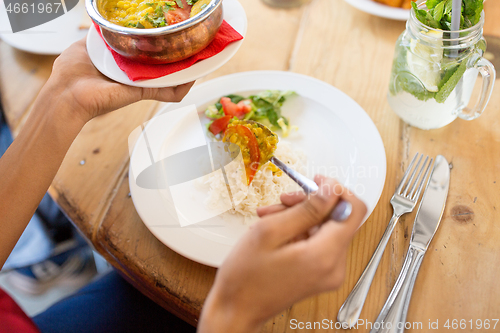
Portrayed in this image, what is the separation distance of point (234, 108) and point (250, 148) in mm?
233

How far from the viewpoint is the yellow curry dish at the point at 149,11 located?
109cm

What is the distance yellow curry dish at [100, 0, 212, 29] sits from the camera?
42.8 inches

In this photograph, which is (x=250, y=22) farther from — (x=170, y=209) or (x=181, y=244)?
(x=181, y=244)

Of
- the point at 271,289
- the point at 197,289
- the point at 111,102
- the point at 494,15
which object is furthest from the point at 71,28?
the point at 494,15

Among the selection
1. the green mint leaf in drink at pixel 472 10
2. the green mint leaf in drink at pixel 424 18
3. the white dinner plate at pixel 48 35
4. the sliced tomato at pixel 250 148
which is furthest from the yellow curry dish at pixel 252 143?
the white dinner plate at pixel 48 35

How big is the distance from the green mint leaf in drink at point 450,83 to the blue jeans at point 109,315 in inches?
48.0

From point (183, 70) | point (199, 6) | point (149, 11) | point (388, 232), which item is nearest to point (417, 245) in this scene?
point (388, 232)

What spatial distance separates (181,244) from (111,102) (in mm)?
592

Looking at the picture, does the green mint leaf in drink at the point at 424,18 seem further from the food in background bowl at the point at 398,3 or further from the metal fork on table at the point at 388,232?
the food in background bowl at the point at 398,3

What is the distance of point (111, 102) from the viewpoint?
1.22 meters

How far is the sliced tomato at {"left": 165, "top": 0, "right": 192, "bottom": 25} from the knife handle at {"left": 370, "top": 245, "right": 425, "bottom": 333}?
988mm

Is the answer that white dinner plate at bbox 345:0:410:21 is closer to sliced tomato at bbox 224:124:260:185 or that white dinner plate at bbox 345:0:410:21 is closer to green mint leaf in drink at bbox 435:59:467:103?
green mint leaf in drink at bbox 435:59:467:103

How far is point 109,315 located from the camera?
130cm

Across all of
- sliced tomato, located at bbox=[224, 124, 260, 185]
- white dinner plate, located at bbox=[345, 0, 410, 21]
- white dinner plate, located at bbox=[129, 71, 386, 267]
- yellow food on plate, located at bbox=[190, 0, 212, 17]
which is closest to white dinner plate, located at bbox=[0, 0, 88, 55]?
white dinner plate, located at bbox=[129, 71, 386, 267]
